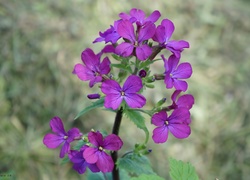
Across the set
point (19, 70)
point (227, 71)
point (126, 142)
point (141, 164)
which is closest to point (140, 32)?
point (141, 164)

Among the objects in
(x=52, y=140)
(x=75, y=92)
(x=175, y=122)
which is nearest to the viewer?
(x=175, y=122)

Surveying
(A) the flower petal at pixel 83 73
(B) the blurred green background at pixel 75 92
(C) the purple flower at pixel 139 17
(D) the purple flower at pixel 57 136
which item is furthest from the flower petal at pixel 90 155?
(B) the blurred green background at pixel 75 92

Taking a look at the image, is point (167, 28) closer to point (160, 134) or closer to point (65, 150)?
point (160, 134)

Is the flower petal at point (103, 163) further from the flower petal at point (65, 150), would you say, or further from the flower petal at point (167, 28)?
the flower petal at point (167, 28)

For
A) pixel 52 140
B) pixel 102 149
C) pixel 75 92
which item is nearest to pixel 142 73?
pixel 102 149

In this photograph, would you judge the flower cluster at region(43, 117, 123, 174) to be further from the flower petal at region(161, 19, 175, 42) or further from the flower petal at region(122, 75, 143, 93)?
the flower petal at region(161, 19, 175, 42)

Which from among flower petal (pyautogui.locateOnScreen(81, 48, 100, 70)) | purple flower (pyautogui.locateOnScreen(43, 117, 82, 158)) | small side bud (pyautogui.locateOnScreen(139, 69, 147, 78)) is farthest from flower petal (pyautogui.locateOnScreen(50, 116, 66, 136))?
small side bud (pyautogui.locateOnScreen(139, 69, 147, 78))
